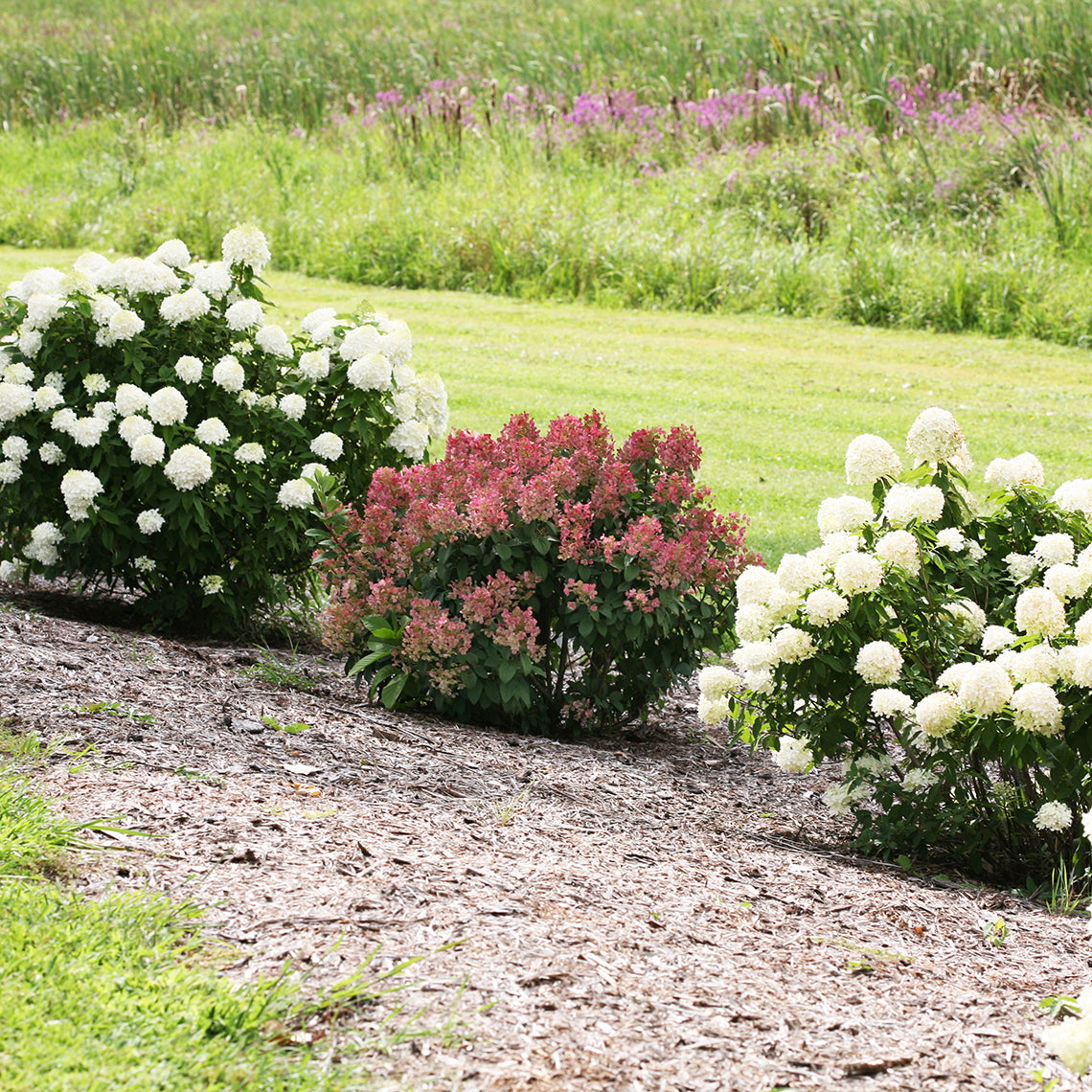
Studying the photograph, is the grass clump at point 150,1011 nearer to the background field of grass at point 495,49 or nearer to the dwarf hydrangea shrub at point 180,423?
the dwarf hydrangea shrub at point 180,423

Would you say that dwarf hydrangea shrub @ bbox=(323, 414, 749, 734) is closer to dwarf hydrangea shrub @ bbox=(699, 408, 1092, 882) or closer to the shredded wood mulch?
the shredded wood mulch

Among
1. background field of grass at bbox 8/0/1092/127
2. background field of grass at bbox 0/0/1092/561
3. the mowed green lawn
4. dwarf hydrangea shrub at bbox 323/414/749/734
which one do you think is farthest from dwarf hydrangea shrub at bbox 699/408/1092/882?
background field of grass at bbox 8/0/1092/127

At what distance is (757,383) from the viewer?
9.25 metres

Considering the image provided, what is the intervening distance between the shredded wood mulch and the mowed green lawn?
2532mm

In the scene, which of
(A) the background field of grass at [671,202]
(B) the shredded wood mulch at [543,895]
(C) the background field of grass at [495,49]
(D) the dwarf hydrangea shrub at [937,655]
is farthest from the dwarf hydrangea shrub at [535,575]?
(C) the background field of grass at [495,49]

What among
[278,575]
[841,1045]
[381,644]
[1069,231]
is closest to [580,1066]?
[841,1045]

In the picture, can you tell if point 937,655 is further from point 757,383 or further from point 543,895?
point 757,383

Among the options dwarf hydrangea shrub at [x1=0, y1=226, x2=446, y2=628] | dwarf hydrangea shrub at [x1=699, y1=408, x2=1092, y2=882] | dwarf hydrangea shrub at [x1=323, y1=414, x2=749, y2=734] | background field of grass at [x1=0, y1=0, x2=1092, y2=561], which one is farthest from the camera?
background field of grass at [x1=0, y1=0, x2=1092, y2=561]

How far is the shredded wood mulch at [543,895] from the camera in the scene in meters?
2.19

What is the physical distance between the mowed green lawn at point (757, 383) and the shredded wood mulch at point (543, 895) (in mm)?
2532

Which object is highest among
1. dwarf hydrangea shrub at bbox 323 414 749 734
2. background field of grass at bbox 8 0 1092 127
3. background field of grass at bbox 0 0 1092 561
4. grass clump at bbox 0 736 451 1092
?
background field of grass at bbox 8 0 1092 127

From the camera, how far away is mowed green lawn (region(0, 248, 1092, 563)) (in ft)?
24.3

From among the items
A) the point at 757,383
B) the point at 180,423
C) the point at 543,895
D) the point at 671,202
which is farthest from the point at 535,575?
the point at 671,202

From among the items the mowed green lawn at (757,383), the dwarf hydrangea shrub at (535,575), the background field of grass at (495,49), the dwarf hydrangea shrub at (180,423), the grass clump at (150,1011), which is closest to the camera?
the grass clump at (150,1011)
